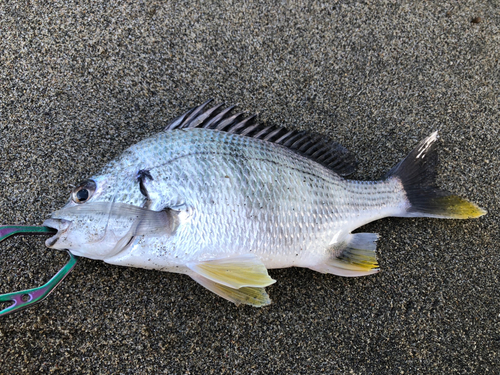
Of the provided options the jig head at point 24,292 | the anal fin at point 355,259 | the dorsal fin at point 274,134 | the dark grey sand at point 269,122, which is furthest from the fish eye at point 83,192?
the anal fin at point 355,259

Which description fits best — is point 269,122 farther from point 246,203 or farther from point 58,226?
point 58,226

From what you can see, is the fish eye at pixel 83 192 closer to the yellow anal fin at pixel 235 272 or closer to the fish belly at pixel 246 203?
the fish belly at pixel 246 203

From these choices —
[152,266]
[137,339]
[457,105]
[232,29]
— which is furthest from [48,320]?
[457,105]

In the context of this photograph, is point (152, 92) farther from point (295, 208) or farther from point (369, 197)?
point (369, 197)

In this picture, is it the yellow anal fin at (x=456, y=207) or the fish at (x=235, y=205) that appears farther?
the yellow anal fin at (x=456, y=207)

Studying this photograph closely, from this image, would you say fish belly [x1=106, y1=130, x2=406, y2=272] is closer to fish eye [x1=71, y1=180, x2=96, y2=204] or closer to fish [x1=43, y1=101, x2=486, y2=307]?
fish [x1=43, y1=101, x2=486, y2=307]

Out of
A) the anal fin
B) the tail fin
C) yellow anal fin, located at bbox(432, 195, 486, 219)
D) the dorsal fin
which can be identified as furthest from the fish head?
yellow anal fin, located at bbox(432, 195, 486, 219)
